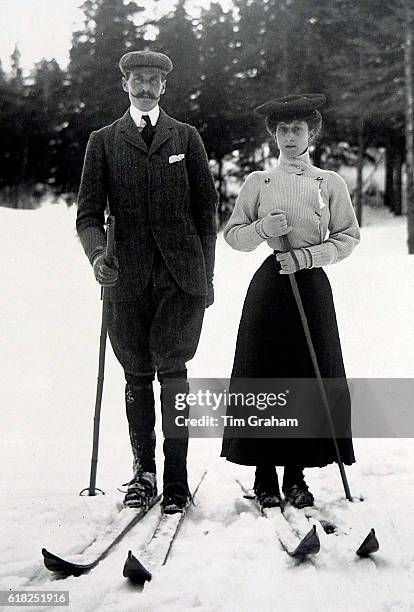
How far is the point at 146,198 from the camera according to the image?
102 inches

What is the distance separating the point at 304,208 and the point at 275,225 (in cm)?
15

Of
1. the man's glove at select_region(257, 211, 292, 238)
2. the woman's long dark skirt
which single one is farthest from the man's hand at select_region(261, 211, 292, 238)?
the woman's long dark skirt

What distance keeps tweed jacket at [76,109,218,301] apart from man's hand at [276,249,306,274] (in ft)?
0.94

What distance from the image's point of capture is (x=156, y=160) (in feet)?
8.48

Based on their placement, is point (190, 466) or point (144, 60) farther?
point (190, 466)

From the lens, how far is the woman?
8.59 ft

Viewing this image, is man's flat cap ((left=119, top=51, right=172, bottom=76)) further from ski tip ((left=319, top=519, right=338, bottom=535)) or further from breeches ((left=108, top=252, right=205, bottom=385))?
ski tip ((left=319, top=519, right=338, bottom=535))

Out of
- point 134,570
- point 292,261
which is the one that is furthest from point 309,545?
point 292,261

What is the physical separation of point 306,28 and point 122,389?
174 cm

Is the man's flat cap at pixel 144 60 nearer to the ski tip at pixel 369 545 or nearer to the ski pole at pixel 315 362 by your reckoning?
the ski pole at pixel 315 362

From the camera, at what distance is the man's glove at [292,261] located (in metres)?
2.58

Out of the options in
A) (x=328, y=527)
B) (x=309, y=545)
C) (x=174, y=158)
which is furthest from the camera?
(x=174, y=158)

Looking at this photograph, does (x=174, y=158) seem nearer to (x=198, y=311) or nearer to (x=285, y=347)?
(x=198, y=311)

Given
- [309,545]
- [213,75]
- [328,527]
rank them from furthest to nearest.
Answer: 1. [213,75]
2. [328,527]
3. [309,545]
